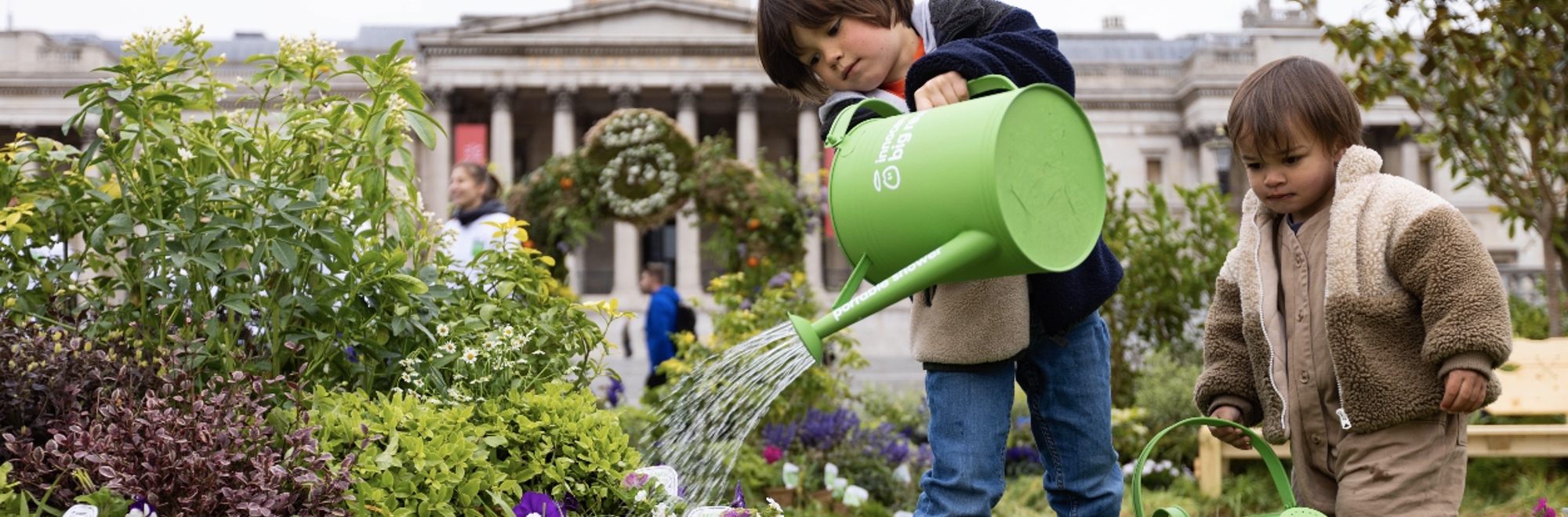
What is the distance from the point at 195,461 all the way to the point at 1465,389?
217cm

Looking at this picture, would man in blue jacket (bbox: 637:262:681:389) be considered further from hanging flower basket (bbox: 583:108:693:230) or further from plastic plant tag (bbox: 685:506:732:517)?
plastic plant tag (bbox: 685:506:732:517)

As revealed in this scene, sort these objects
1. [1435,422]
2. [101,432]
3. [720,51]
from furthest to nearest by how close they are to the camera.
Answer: [720,51] < [1435,422] < [101,432]

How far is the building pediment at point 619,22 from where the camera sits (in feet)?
123

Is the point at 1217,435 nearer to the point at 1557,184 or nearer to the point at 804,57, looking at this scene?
the point at 804,57

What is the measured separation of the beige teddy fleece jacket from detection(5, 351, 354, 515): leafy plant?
182cm

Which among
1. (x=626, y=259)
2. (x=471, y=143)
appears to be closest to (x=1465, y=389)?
(x=471, y=143)

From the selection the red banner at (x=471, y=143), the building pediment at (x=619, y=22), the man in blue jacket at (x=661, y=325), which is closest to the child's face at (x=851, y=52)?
the man in blue jacket at (x=661, y=325)

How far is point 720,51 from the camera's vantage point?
3772 cm

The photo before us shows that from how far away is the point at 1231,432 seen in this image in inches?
93.0

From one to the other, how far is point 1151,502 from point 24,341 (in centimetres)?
432

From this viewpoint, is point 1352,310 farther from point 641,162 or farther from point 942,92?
point 641,162

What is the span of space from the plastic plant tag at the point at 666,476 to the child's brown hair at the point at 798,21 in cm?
81

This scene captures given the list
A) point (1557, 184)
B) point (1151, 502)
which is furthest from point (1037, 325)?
point (1557, 184)

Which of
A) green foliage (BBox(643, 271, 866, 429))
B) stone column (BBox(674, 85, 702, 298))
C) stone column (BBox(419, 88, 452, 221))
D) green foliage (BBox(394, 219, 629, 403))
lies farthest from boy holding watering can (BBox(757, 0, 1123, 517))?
stone column (BBox(419, 88, 452, 221))
